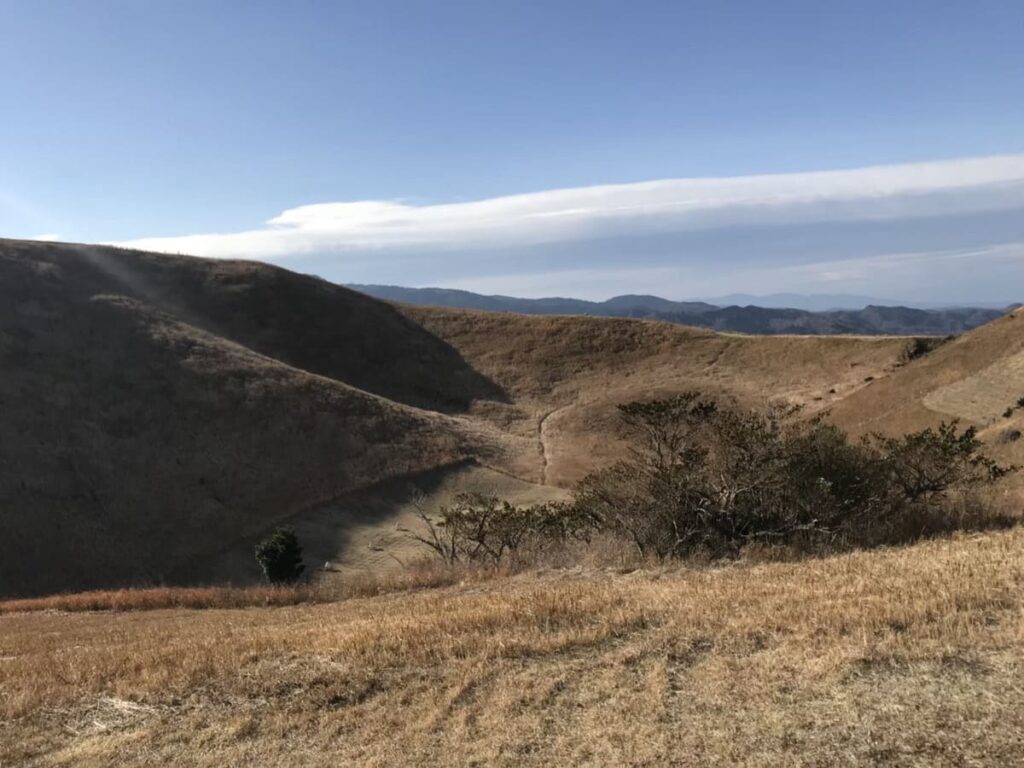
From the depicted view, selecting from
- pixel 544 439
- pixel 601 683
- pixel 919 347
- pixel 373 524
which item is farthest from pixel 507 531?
pixel 919 347

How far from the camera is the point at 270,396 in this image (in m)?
42.3

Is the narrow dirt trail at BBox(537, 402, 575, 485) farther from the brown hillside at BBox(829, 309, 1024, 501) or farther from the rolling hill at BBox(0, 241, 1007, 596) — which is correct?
the brown hillside at BBox(829, 309, 1024, 501)

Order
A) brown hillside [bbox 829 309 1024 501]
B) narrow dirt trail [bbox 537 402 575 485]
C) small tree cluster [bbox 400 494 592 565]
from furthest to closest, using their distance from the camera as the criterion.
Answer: narrow dirt trail [bbox 537 402 575 485], brown hillside [bbox 829 309 1024 501], small tree cluster [bbox 400 494 592 565]

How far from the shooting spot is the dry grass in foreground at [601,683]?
193 inches

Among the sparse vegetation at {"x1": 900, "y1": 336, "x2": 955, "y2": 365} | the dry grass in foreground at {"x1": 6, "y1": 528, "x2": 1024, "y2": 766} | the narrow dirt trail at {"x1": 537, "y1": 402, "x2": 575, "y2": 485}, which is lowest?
the narrow dirt trail at {"x1": 537, "y1": 402, "x2": 575, "y2": 485}

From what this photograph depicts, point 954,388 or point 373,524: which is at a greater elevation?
point 954,388

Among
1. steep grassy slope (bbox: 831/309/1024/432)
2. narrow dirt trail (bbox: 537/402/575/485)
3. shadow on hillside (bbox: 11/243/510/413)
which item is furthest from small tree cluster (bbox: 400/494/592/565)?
shadow on hillside (bbox: 11/243/510/413)

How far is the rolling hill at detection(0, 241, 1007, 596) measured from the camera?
98.6 feet

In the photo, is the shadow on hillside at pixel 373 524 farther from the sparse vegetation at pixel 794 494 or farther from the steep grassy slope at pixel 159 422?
the sparse vegetation at pixel 794 494

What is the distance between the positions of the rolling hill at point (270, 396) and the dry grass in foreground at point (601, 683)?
20482 mm

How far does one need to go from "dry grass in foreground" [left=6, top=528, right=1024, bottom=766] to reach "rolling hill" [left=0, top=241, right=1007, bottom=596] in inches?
806

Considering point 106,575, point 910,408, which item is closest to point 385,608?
point 106,575

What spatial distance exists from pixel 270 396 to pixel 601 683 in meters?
39.0

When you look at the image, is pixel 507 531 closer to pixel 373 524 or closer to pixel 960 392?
pixel 373 524
